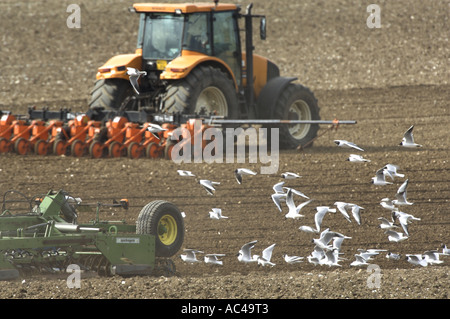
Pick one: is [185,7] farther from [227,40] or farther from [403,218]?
[403,218]

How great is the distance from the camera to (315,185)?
11.1 meters

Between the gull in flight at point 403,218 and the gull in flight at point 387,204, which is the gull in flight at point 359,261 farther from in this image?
the gull in flight at point 387,204

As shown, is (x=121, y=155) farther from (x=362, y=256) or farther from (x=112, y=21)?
(x=112, y=21)

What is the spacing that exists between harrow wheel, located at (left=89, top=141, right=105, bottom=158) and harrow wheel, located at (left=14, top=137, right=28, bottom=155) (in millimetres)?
1348

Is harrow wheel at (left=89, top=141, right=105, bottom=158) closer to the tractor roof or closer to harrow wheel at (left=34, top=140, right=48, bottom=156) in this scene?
harrow wheel at (left=34, top=140, right=48, bottom=156)

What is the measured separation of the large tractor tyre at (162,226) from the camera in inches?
308

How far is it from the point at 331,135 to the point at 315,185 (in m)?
5.28

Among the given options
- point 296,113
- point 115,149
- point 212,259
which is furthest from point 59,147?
point 212,259

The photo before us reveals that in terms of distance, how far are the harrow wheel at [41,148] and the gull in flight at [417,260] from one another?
295 inches

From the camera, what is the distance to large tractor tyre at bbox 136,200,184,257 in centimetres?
782

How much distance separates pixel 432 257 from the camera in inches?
331

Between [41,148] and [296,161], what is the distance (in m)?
4.38
